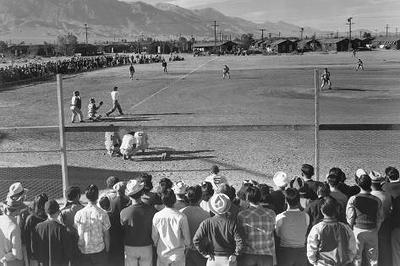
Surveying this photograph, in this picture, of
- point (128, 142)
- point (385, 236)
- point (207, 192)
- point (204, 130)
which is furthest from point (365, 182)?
point (128, 142)

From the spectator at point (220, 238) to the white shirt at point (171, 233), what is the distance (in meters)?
0.38

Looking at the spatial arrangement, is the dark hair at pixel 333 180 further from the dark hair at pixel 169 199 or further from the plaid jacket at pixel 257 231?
the dark hair at pixel 169 199

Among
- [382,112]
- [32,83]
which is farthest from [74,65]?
[382,112]

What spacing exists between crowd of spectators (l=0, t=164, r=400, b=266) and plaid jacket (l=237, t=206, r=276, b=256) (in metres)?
0.01

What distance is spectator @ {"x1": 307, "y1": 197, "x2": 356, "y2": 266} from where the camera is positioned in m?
5.07

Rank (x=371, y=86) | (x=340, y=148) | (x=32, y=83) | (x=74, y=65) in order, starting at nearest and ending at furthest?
(x=340, y=148) → (x=371, y=86) → (x=32, y=83) → (x=74, y=65)

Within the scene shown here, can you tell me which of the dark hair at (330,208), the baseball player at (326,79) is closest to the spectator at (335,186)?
the dark hair at (330,208)

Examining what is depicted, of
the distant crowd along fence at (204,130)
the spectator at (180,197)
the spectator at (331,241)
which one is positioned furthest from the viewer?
the distant crowd along fence at (204,130)

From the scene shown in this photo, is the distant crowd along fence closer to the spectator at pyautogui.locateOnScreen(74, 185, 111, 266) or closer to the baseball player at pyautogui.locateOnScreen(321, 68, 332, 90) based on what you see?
the spectator at pyautogui.locateOnScreen(74, 185, 111, 266)

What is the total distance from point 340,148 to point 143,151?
6334mm

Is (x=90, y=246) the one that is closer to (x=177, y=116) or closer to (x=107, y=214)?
(x=107, y=214)

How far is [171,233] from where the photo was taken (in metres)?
5.54

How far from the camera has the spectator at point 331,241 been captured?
5070mm

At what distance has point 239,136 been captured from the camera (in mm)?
18234
